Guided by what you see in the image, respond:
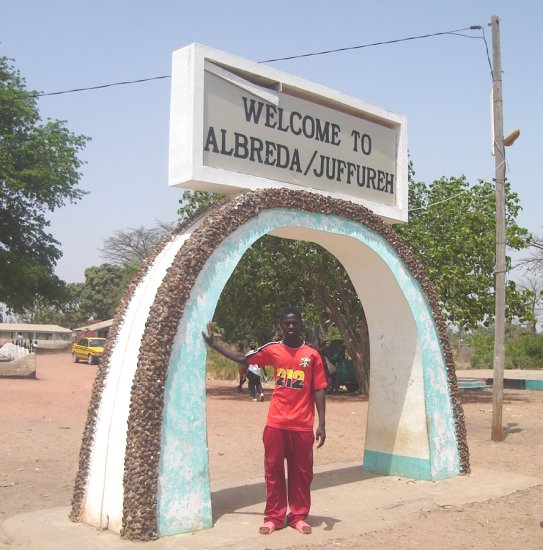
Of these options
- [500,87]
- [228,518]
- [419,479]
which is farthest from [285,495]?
[500,87]

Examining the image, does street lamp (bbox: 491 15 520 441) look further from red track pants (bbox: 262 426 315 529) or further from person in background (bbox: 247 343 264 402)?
person in background (bbox: 247 343 264 402)

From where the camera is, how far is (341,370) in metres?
22.3

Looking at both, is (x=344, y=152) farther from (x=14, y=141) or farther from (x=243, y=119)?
(x=14, y=141)

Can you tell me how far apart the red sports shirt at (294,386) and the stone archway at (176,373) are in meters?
0.62

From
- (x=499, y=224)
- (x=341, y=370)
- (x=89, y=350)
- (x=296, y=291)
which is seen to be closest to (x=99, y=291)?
(x=89, y=350)

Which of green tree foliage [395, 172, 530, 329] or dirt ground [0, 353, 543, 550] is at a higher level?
green tree foliage [395, 172, 530, 329]

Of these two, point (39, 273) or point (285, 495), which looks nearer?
point (285, 495)

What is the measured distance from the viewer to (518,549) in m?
5.63

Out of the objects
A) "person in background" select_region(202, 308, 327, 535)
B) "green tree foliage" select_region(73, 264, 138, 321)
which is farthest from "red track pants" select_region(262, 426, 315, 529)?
"green tree foliage" select_region(73, 264, 138, 321)

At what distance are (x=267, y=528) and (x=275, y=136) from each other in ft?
11.9

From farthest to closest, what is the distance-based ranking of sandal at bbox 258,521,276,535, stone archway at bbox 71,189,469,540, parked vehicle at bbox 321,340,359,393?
parked vehicle at bbox 321,340,359,393, sandal at bbox 258,521,276,535, stone archway at bbox 71,189,469,540

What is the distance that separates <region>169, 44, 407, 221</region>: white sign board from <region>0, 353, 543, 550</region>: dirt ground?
3.34 meters

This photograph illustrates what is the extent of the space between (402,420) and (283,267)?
10.5 m

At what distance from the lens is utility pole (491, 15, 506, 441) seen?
11.9 metres
